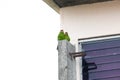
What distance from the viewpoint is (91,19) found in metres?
4.56

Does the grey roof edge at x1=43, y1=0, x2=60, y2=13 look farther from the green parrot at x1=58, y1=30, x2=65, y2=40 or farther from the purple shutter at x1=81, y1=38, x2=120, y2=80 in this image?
the purple shutter at x1=81, y1=38, x2=120, y2=80

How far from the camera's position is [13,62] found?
1218 cm

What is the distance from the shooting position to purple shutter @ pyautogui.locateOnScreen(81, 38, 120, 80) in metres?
4.37

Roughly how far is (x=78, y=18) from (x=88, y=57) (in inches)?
20.5

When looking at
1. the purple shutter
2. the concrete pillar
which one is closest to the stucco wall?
the purple shutter

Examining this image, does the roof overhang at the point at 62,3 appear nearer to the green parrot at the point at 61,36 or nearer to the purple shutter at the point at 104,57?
the green parrot at the point at 61,36

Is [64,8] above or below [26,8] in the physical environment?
below

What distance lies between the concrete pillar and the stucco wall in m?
0.24

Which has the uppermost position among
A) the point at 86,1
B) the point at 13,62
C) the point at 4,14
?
the point at 4,14

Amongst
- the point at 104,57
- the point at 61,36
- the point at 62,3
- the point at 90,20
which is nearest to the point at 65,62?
the point at 61,36

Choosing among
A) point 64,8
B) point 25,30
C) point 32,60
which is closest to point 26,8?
point 25,30

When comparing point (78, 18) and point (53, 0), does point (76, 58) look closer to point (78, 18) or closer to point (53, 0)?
point (78, 18)

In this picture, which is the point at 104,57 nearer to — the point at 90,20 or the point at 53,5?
the point at 90,20

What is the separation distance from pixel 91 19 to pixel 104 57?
0.51 metres
